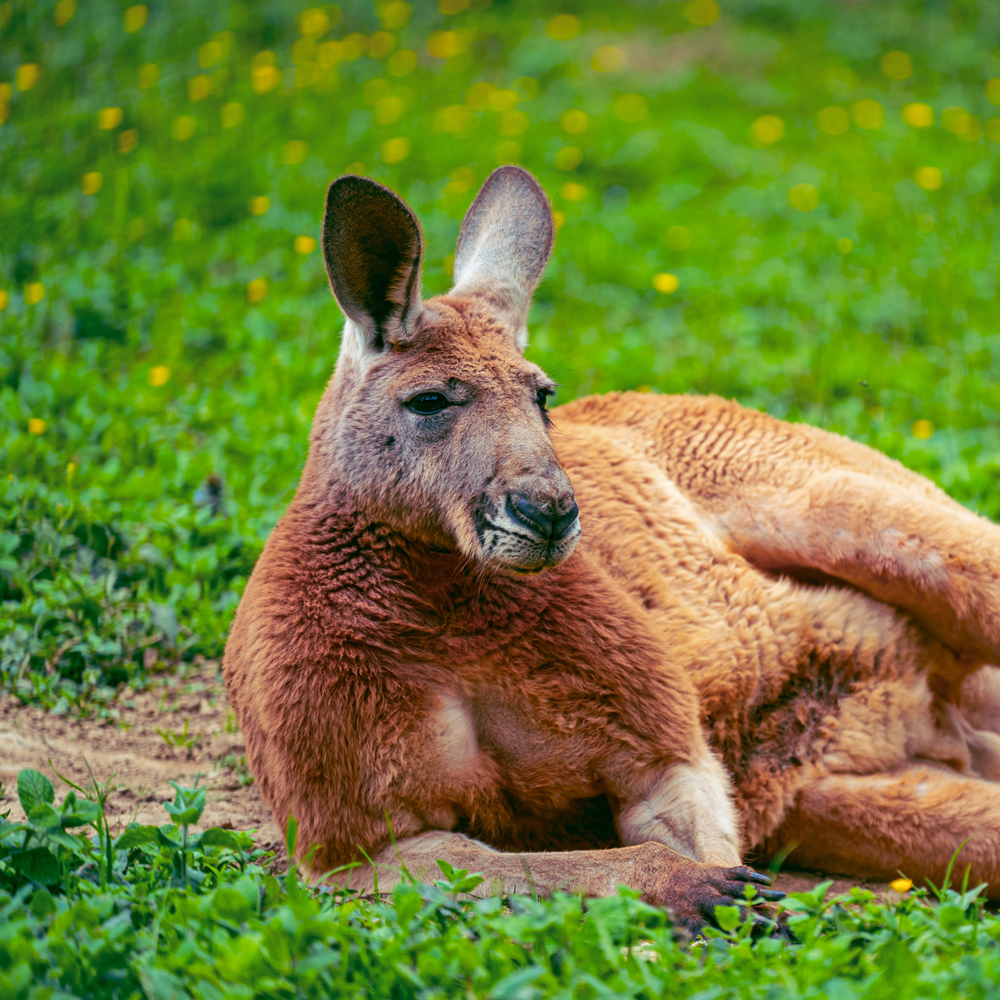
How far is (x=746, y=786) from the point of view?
342cm

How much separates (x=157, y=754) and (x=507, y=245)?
7.00 ft

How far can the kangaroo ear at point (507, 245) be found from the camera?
3.61 metres

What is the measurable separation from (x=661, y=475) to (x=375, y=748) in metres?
1.68

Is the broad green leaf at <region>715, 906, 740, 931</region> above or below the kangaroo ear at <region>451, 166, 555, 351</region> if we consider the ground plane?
below

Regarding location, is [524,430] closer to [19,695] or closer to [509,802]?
[509,802]

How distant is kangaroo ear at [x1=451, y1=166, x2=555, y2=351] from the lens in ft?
11.8

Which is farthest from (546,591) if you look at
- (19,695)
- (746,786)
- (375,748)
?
(19,695)

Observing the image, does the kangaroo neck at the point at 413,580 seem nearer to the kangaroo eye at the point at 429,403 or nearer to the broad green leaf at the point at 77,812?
the kangaroo eye at the point at 429,403

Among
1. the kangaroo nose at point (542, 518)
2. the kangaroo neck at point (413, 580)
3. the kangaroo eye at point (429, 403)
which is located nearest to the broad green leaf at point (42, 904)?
the kangaroo neck at point (413, 580)

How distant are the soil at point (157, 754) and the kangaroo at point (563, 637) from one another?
0.44 meters

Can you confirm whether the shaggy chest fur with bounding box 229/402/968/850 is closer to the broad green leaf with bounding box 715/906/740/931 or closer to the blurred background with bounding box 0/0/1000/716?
the broad green leaf with bounding box 715/906/740/931

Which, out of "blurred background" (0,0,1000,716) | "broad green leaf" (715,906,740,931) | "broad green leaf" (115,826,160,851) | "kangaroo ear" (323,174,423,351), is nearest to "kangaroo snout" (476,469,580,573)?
"kangaroo ear" (323,174,423,351)

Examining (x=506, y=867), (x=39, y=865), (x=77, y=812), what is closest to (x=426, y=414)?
(x=506, y=867)

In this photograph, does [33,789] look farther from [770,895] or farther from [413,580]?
[770,895]
